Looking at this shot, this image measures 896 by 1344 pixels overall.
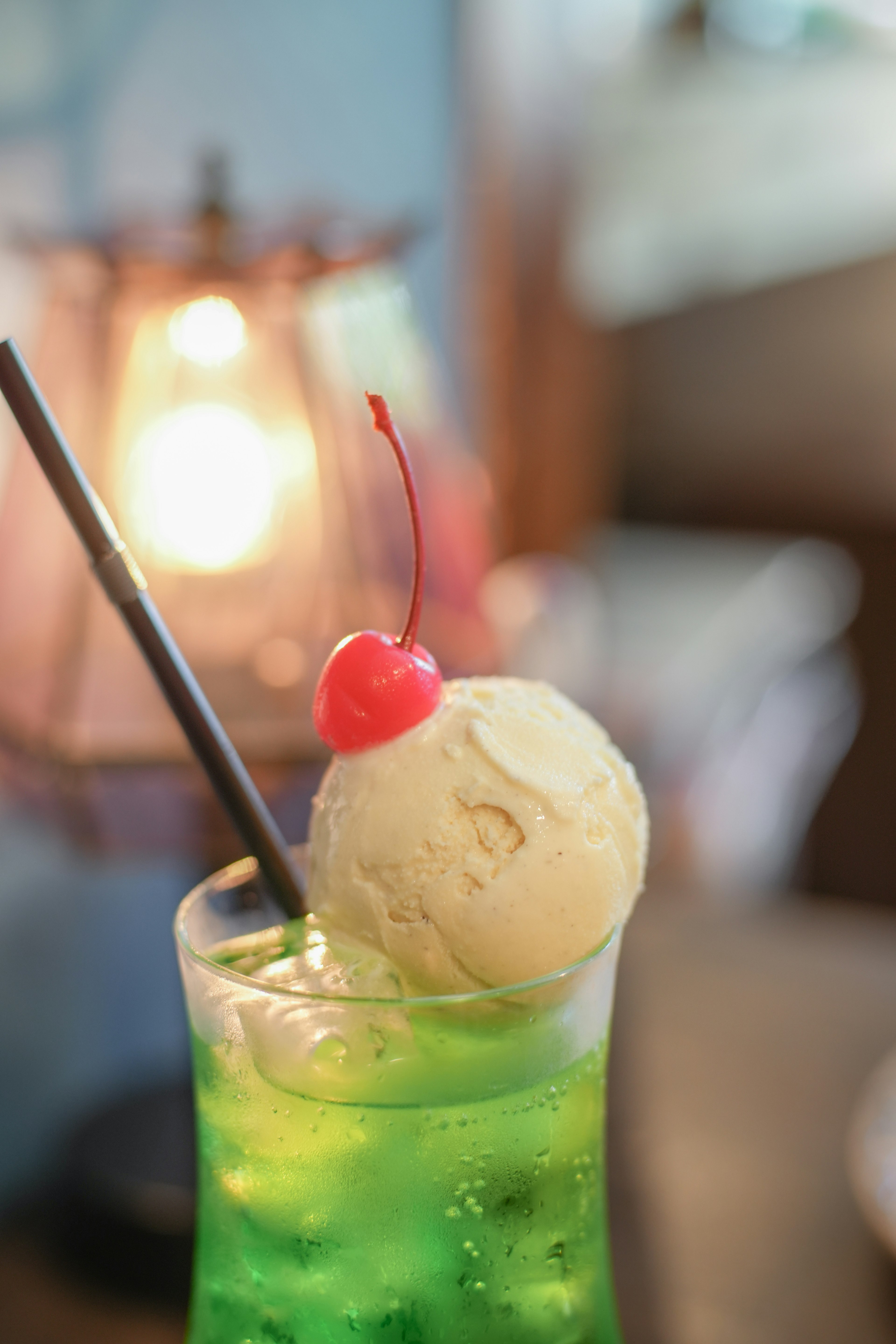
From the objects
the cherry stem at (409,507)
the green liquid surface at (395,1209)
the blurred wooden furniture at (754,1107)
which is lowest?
the blurred wooden furniture at (754,1107)

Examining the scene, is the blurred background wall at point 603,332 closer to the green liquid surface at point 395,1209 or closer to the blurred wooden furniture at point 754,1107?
the blurred wooden furniture at point 754,1107

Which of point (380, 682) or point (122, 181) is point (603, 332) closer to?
point (122, 181)

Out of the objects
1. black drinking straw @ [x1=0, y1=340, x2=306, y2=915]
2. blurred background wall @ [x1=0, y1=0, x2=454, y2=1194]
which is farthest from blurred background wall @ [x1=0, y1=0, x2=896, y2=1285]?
black drinking straw @ [x1=0, y1=340, x2=306, y2=915]

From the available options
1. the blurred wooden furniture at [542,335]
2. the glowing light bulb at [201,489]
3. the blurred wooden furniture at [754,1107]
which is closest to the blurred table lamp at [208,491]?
the glowing light bulb at [201,489]

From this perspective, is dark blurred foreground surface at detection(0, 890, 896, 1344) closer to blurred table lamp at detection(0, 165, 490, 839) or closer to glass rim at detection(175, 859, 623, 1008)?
blurred table lamp at detection(0, 165, 490, 839)

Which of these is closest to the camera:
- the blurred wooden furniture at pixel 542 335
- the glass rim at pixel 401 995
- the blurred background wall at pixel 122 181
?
the glass rim at pixel 401 995

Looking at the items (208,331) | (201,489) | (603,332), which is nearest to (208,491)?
(201,489)

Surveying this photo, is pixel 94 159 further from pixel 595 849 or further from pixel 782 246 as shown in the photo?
pixel 782 246

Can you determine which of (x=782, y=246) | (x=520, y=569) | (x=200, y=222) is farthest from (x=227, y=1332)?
(x=782, y=246)
